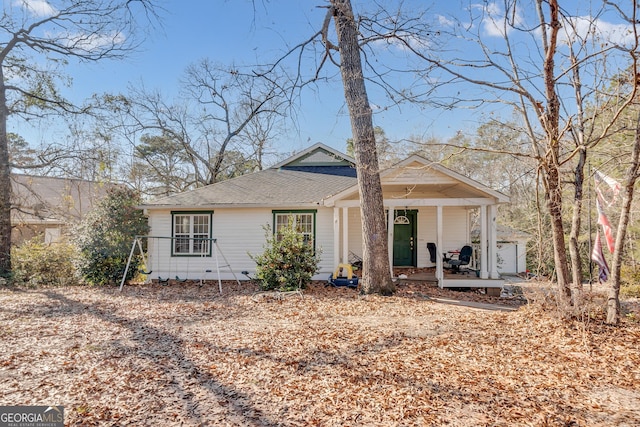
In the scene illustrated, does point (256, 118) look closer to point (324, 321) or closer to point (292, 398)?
point (324, 321)

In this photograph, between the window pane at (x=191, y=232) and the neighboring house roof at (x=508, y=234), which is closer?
the window pane at (x=191, y=232)

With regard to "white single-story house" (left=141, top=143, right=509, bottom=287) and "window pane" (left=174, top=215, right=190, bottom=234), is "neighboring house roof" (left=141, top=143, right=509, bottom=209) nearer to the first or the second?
"white single-story house" (left=141, top=143, right=509, bottom=287)

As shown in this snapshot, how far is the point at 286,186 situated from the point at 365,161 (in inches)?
197

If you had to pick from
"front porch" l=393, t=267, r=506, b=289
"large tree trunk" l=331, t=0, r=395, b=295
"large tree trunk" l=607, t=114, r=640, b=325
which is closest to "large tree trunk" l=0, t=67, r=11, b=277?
"large tree trunk" l=331, t=0, r=395, b=295

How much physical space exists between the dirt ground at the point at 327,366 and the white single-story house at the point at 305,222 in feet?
13.3

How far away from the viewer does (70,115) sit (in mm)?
13828

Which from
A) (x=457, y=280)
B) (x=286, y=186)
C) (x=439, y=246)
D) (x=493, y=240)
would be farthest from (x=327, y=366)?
(x=286, y=186)

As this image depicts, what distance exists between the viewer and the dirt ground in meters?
3.24

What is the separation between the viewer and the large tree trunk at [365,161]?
9.12m

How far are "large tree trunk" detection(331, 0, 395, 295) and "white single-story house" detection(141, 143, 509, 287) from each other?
1465mm

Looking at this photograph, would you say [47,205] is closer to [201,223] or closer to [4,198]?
[4,198]

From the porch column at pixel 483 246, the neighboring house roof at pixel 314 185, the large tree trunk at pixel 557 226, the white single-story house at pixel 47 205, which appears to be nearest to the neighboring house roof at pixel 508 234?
the neighboring house roof at pixel 314 185

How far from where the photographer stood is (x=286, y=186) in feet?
44.4

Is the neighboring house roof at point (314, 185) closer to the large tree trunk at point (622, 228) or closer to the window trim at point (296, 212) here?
the window trim at point (296, 212)
